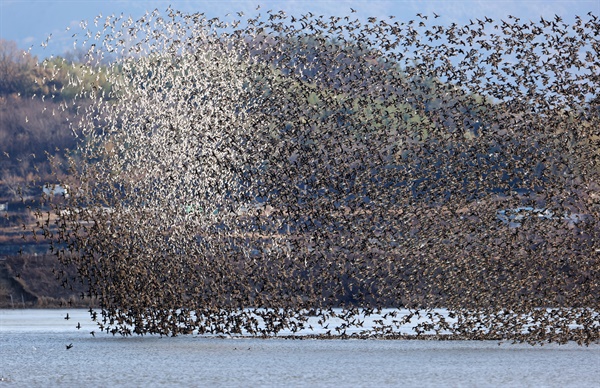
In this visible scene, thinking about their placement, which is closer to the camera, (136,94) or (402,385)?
(402,385)

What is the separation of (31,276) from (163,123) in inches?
1708

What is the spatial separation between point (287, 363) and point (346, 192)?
479 cm

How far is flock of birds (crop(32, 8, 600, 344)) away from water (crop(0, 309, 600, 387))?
0.74 m

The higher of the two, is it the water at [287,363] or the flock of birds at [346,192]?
the flock of birds at [346,192]

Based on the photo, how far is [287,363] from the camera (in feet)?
46.8

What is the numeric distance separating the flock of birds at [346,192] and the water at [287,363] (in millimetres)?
740

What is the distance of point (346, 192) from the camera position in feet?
60.6

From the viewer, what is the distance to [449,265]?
18.4m

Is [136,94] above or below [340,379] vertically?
above

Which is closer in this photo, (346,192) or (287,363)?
(287,363)

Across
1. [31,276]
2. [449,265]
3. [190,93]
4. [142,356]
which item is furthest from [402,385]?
[31,276]

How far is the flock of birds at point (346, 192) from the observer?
18.2m

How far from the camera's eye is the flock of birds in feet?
59.7

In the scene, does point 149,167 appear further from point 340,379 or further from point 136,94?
point 340,379
